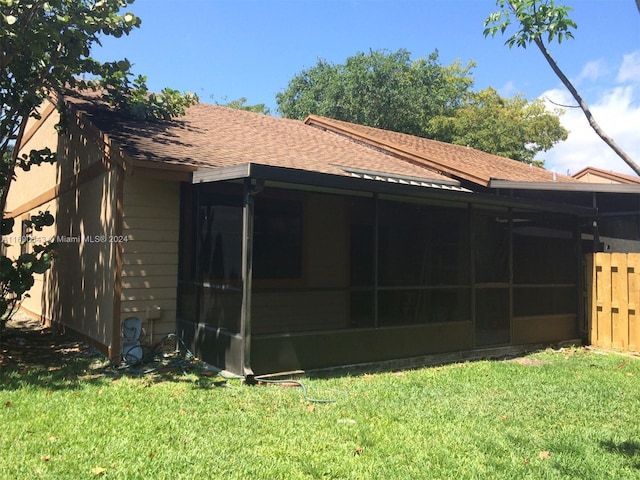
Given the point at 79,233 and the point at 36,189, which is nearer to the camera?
the point at 79,233

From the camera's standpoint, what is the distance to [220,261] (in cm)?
706

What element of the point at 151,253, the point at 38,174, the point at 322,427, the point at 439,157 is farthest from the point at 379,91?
the point at 322,427

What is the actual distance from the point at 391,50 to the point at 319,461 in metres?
29.3

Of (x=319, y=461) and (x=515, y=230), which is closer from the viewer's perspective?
(x=319, y=461)

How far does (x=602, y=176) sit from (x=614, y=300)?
13.2 m

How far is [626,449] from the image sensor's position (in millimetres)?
4062

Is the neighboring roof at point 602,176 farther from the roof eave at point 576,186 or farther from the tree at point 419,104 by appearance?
the roof eave at point 576,186

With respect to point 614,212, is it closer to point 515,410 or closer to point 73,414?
point 515,410

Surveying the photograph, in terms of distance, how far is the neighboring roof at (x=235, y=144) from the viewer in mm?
7316

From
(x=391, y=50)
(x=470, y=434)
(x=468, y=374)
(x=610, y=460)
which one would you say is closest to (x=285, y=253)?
(x=468, y=374)

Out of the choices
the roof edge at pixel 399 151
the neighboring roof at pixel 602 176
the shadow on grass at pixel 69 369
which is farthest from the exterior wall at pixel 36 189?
the neighboring roof at pixel 602 176

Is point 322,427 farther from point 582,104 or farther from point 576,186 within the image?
point 576,186

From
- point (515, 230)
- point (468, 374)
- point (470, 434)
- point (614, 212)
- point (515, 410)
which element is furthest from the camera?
point (614, 212)

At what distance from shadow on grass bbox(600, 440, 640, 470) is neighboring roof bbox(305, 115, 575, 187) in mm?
6548
